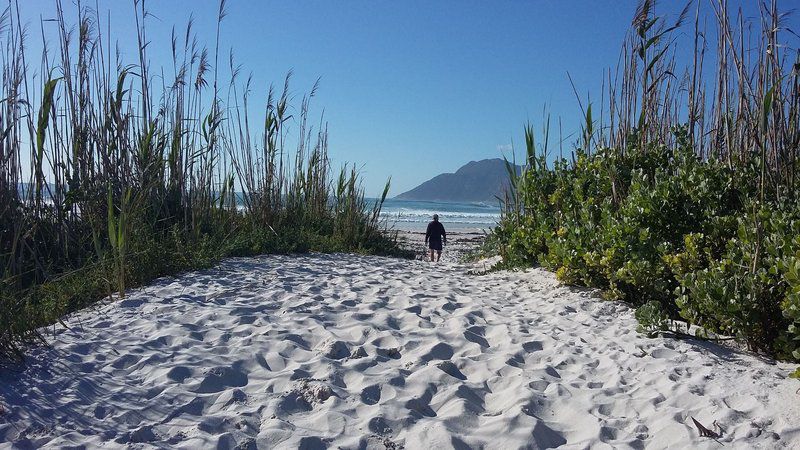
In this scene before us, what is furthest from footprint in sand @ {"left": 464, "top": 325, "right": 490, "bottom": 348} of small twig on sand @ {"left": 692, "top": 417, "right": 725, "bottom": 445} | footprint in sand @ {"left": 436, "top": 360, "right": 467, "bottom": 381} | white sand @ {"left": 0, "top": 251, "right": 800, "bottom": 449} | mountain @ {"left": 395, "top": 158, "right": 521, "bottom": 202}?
mountain @ {"left": 395, "top": 158, "right": 521, "bottom": 202}

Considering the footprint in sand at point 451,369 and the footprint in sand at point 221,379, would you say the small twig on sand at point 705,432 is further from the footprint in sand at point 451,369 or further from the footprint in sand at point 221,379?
the footprint in sand at point 221,379

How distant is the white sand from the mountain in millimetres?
71819

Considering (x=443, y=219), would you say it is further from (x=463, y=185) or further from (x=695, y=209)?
(x=463, y=185)

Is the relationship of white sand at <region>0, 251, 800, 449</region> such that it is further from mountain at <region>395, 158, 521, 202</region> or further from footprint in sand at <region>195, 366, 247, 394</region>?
mountain at <region>395, 158, 521, 202</region>

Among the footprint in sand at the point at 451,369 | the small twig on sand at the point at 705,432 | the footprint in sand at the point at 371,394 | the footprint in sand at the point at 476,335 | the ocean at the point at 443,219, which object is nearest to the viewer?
the small twig on sand at the point at 705,432

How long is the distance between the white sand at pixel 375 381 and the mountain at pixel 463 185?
7182 cm

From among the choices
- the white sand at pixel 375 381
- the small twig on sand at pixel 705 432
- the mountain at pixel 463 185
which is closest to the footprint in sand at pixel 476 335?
the white sand at pixel 375 381

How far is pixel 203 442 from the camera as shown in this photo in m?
1.93

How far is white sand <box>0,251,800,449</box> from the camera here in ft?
6.58

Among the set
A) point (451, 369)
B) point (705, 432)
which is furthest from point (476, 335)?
point (705, 432)

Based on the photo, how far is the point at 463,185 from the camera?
86.1 meters

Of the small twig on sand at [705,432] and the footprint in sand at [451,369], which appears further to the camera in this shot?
the footprint in sand at [451,369]

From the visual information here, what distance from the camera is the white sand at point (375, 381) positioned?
2.01 metres

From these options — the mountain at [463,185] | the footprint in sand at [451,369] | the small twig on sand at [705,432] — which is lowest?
the small twig on sand at [705,432]
